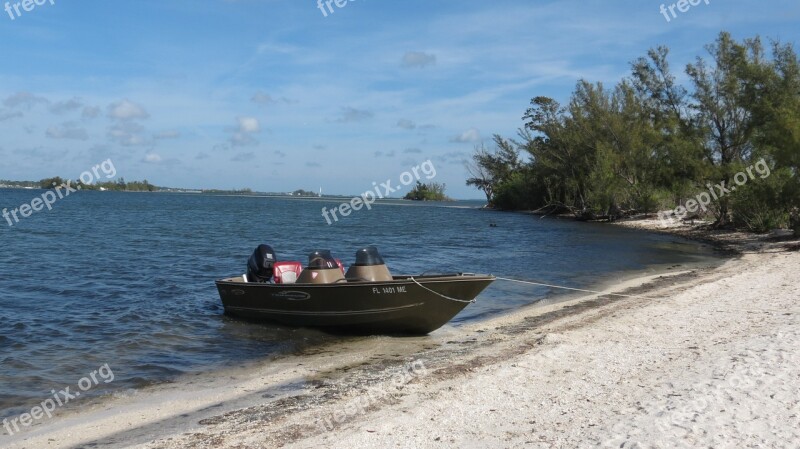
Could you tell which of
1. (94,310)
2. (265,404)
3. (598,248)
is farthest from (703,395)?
(598,248)

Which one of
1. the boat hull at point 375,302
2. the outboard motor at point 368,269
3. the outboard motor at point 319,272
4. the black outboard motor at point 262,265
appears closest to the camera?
the boat hull at point 375,302

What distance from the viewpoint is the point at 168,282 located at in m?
18.4

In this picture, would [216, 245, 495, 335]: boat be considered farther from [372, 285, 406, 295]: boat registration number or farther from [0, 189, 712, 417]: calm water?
[0, 189, 712, 417]: calm water

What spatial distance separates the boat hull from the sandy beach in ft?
1.13

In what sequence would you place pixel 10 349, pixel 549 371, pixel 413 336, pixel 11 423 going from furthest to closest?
pixel 413 336 → pixel 10 349 → pixel 549 371 → pixel 11 423

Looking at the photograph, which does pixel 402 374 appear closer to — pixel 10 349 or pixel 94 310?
pixel 10 349

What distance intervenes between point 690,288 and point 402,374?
32.5 ft

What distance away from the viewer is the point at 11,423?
24.1 feet

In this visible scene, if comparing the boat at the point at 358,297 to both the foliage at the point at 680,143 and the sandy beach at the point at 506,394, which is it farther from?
the foliage at the point at 680,143

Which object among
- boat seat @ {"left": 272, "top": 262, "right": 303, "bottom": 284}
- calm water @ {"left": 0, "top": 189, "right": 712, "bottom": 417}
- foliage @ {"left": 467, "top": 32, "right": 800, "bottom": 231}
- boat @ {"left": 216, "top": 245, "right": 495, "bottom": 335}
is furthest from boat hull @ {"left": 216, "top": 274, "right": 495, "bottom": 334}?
foliage @ {"left": 467, "top": 32, "right": 800, "bottom": 231}

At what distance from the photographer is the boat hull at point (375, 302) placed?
11.0 meters

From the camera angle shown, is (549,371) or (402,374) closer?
(549,371)

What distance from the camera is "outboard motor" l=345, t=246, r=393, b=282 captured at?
1170 cm

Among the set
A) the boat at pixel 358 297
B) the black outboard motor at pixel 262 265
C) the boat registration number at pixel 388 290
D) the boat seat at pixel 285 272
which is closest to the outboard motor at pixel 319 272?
the boat at pixel 358 297
